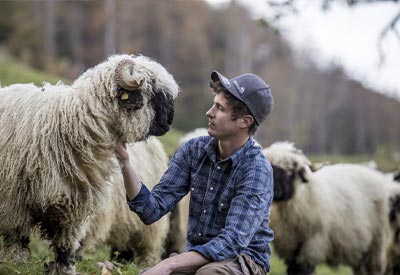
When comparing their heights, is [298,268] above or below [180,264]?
below

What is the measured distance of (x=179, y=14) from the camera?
5022 cm

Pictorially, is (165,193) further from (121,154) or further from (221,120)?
(221,120)

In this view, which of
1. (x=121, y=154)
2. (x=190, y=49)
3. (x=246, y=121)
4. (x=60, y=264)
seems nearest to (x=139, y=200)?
(x=121, y=154)

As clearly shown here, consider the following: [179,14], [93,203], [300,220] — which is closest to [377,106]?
[179,14]

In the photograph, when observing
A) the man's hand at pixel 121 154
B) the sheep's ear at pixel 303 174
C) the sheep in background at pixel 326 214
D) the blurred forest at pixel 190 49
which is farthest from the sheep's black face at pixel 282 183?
the blurred forest at pixel 190 49

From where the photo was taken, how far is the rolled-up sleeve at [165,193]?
4609 millimetres

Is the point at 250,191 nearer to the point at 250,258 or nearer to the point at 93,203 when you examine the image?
the point at 250,258

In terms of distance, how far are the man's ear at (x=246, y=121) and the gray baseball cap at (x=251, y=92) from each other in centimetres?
4

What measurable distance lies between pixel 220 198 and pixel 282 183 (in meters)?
4.71

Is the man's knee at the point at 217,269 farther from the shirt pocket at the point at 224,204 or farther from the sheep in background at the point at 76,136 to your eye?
the sheep in background at the point at 76,136

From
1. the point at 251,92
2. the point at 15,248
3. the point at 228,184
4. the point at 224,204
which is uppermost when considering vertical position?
the point at 251,92

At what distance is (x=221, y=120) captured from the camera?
4625mm

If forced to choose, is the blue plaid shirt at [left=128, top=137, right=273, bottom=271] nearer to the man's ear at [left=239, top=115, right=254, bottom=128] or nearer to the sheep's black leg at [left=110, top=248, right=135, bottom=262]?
the man's ear at [left=239, top=115, right=254, bottom=128]

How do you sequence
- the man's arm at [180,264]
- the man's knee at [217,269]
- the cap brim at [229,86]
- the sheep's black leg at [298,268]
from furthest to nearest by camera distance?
the sheep's black leg at [298,268] → the cap brim at [229,86] → the man's knee at [217,269] → the man's arm at [180,264]
